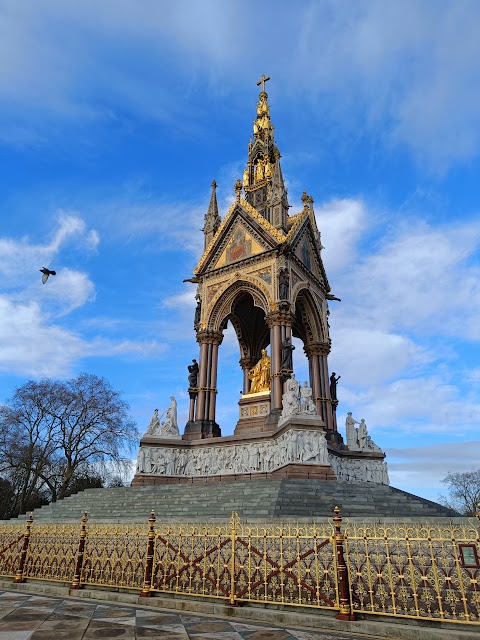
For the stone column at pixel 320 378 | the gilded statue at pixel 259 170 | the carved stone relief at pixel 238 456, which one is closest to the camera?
the carved stone relief at pixel 238 456

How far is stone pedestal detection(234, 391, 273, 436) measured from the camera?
63.4 feet

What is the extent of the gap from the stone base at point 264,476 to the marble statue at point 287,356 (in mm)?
4438

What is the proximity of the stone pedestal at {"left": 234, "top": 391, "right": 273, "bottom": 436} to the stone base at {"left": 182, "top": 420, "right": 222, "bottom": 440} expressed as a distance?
98cm

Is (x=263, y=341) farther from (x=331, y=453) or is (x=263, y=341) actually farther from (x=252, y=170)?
(x=252, y=170)

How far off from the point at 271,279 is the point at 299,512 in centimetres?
1202

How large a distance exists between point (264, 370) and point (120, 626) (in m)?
16.3

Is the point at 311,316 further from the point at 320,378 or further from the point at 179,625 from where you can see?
the point at 179,625

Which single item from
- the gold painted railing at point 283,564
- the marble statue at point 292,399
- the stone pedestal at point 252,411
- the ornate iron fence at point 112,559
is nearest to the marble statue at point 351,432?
the stone pedestal at point 252,411

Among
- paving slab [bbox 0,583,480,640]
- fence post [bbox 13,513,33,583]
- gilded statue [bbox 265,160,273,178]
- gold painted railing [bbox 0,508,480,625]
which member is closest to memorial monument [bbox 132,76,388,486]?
gilded statue [bbox 265,160,273,178]

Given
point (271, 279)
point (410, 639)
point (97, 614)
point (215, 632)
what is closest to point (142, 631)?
point (215, 632)

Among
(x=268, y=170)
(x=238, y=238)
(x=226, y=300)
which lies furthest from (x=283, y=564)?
(x=268, y=170)

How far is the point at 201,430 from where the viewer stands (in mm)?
18922

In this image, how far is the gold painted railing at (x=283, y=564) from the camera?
5.15 meters

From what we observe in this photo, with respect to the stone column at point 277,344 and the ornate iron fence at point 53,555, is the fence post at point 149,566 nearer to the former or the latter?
the ornate iron fence at point 53,555
